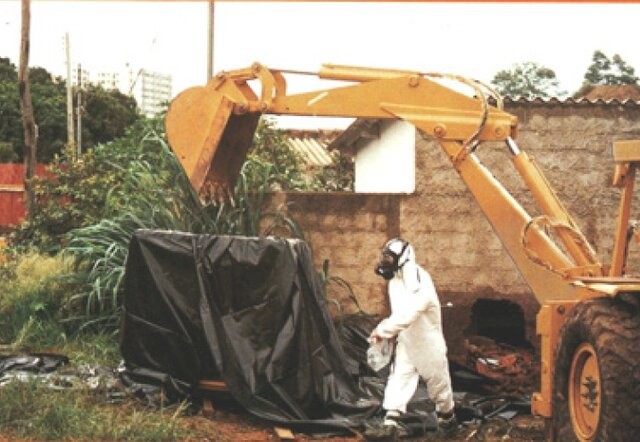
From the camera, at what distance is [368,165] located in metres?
18.1

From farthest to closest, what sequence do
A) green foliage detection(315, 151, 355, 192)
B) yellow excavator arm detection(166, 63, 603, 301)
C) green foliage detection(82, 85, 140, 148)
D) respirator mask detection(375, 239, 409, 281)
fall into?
green foliage detection(82, 85, 140, 148)
green foliage detection(315, 151, 355, 192)
respirator mask detection(375, 239, 409, 281)
yellow excavator arm detection(166, 63, 603, 301)

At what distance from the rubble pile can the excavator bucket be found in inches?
140

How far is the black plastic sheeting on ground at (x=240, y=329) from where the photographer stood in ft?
30.3

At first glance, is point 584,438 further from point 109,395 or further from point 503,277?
point 503,277

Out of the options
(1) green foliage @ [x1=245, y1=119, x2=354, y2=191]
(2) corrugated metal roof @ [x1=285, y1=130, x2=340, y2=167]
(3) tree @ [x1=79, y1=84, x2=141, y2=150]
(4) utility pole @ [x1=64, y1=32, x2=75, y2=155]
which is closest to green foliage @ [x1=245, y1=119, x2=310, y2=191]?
(1) green foliage @ [x1=245, y1=119, x2=354, y2=191]

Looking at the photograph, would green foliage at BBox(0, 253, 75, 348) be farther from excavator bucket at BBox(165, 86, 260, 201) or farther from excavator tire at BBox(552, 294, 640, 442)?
excavator tire at BBox(552, 294, 640, 442)

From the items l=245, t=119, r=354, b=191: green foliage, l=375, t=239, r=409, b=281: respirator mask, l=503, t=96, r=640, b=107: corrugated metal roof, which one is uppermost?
l=503, t=96, r=640, b=107: corrugated metal roof

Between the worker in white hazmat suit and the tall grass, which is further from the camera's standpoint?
the tall grass

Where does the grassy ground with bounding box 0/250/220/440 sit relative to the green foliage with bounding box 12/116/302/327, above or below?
below

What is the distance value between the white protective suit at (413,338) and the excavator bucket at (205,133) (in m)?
1.68

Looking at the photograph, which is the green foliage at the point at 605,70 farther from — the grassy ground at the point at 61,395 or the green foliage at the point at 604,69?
the grassy ground at the point at 61,395

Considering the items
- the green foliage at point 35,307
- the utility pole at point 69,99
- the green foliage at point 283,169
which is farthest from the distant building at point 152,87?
the green foliage at point 35,307

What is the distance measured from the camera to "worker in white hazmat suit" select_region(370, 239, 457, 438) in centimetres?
926

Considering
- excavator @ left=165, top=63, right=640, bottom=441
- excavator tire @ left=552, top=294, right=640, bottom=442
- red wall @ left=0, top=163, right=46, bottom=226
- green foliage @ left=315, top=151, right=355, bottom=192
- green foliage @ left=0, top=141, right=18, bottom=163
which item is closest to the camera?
excavator tire @ left=552, top=294, right=640, bottom=442
